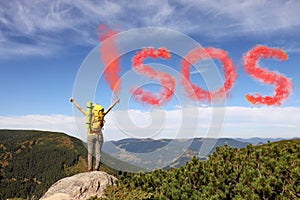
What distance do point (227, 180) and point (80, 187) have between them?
856cm

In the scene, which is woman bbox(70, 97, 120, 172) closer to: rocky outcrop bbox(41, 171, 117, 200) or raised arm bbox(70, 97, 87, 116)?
raised arm bbox(70, 97, 87, 116)

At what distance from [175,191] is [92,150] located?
6.81 m

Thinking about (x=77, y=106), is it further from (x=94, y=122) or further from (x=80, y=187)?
(x=80, y=187)

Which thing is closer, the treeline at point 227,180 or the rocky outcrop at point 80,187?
the treeline at point 227,180

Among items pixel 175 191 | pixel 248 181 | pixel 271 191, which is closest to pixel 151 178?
pixel 175 191

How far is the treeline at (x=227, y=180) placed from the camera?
41.4 feet

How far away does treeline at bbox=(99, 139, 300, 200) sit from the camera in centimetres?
1262

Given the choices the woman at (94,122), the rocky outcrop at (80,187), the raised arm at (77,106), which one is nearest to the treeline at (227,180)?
the rocky outcrop at (80,187)

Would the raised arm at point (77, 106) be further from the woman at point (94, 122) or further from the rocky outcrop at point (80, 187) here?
the rocky outcrop at point (80, 187)

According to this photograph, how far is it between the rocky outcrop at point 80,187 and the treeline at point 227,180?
4.14ft

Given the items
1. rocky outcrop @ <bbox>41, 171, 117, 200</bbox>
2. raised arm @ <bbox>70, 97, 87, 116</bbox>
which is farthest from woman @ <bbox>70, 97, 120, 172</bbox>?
rocky outcrop @ <bbox>41, 171, 117, 200</bbox>

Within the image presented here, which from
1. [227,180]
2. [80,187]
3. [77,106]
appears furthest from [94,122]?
[227,180]

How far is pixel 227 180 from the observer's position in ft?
46.8

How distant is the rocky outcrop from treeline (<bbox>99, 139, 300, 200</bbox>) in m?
1.26
